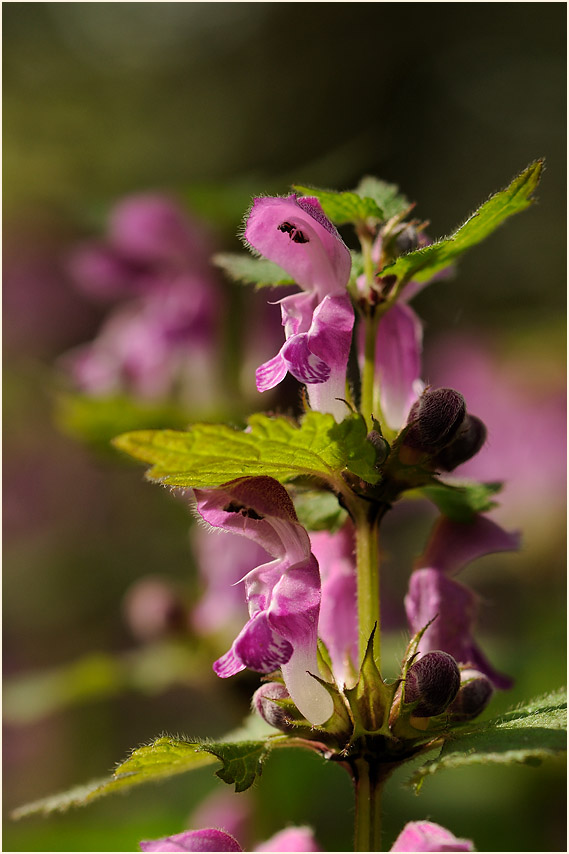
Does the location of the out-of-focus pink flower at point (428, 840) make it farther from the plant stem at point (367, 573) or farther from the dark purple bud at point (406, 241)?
the dark purple bud at point (406, 241)

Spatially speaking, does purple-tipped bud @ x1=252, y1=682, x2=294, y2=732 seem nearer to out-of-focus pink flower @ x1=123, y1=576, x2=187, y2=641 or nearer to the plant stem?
the plant stem

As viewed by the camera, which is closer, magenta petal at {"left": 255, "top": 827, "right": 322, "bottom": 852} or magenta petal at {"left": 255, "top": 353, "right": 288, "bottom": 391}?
magenta petal at {"left": 255, "top": 353, "right": 288, "bottom": 391}

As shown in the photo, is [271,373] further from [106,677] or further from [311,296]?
[106,677]

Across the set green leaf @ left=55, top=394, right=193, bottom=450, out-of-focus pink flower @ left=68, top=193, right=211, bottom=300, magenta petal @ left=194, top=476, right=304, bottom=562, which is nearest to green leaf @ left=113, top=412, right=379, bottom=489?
magenta petal @ left=194, top=476, right=304, bottom=562

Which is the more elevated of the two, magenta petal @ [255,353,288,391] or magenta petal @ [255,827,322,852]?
magenta petal @ [255,353,288,391]

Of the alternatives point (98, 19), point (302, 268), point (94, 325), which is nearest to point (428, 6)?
point (98, 19)

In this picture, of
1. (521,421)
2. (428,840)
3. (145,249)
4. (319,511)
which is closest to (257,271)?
(319,511)

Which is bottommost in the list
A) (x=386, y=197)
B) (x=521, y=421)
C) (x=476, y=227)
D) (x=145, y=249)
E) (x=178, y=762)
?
(x=178, y=762)
